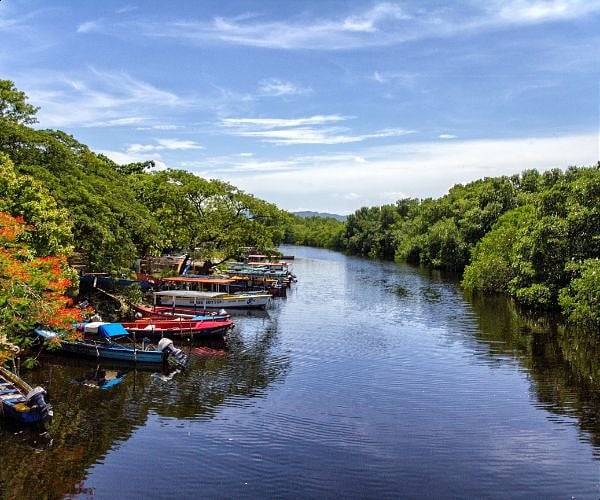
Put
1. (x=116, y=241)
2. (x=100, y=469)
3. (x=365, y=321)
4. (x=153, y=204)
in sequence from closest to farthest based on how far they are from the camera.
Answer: (x=100, y=469)
(x=116, y=241)
(x=365, y=321)
(x=153, y=204)

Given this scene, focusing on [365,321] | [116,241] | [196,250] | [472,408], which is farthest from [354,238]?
[472,408]

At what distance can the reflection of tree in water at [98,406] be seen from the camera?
1744 cm

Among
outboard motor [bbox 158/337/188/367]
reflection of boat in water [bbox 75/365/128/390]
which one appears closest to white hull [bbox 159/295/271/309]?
outboard motor [bbox 158/337/188/367]

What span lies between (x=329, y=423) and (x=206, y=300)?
89.1 feet

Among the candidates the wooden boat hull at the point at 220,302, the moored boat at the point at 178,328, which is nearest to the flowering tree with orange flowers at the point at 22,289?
the moored boat at the point at 178,328

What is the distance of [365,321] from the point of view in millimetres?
43656

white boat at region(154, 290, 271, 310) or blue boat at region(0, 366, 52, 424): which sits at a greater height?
white boat at region(154, 290, 271, 310)

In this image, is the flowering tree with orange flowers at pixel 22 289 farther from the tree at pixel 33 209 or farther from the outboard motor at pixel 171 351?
the outboard motor at pixel 171 351

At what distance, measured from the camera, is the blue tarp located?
1179 inches

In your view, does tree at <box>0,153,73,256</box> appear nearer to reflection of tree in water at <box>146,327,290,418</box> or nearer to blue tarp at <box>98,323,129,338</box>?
blue tarp at <box>98,323,129,338</box>

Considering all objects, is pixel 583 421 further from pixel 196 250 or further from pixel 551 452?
pixel 196 250

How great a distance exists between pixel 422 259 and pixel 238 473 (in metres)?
83.1

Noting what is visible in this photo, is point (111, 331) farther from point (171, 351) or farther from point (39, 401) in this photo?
point (39, 401)

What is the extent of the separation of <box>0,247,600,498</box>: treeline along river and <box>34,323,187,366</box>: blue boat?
91 cm
